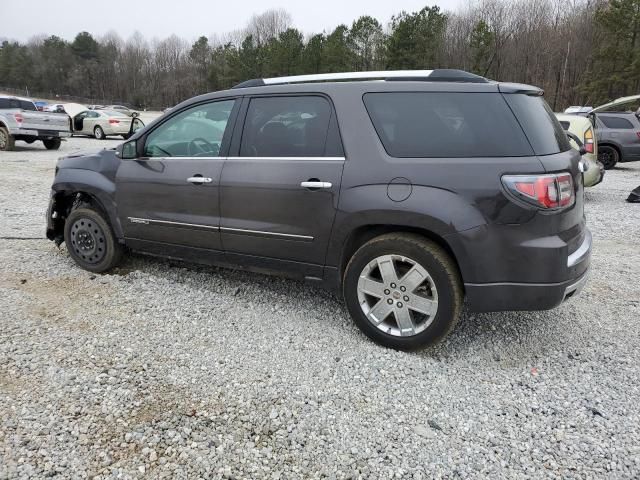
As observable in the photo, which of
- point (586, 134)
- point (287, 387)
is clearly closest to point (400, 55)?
point (586, 134)

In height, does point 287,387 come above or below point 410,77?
below

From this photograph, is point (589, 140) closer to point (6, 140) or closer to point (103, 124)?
point (6, 140)

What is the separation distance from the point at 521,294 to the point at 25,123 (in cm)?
1642

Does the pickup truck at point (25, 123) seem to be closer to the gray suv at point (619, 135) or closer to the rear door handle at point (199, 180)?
the rear door handle at point (199, 180)

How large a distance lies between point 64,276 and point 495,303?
12.6 feet

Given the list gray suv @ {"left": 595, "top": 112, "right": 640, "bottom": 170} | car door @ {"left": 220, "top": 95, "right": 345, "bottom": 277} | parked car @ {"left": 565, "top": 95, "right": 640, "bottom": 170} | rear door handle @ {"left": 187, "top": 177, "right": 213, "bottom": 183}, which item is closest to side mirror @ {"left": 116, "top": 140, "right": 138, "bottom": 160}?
rear door handle @ {"left": 187, "top": 177, "right": 213, "bottom": 183}

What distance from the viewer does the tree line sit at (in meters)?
41.2

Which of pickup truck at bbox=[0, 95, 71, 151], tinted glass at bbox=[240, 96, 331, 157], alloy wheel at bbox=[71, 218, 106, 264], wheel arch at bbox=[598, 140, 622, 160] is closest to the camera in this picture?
tinted glass at bbox=[240, 96, 331, 157]

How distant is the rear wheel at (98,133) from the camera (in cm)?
2166

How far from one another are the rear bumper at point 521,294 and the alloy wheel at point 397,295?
0.83ft

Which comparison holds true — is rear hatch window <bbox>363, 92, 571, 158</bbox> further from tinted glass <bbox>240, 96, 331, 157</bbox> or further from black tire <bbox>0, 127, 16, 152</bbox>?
black tire <bbox>0, 127, 16, 152</bbox>

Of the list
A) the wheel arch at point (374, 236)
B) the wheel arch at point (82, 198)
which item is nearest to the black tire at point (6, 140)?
the wheel arch at point (82, 198)

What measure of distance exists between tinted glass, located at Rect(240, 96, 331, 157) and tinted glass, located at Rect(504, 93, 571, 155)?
124cm

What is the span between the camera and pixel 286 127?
11.8ft
